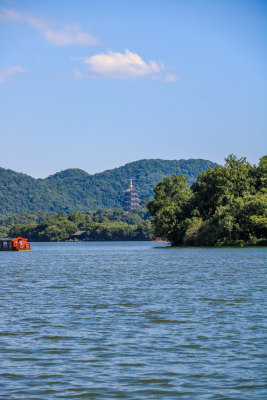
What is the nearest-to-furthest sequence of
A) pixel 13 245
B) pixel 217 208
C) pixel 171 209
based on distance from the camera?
1. pixel 217 208
2. pixel 171 209
3. pixel 13 245

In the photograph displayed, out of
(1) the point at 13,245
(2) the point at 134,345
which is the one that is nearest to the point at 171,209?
(1) the point at 13,245

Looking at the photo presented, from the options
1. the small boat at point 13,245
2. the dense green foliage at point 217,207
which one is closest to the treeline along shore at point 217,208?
the dense green foliage at point 217,207

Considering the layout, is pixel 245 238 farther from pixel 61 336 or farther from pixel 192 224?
pixel 61 336

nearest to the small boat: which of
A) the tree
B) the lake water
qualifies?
the tree

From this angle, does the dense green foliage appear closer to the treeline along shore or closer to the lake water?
the treeline along shore

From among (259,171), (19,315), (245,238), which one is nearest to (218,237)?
(245,238)

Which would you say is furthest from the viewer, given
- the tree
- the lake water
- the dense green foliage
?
the tree

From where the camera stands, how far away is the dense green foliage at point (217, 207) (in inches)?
4203

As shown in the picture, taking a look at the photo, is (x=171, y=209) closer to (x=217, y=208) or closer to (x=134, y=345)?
(x=217, y=208)

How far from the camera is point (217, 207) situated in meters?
111

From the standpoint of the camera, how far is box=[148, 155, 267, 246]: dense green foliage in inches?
4203

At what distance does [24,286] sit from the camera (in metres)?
40.3

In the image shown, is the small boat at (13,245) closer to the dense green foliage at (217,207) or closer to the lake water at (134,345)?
the dense green foliage at (217,207)

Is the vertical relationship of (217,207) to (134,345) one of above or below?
above
